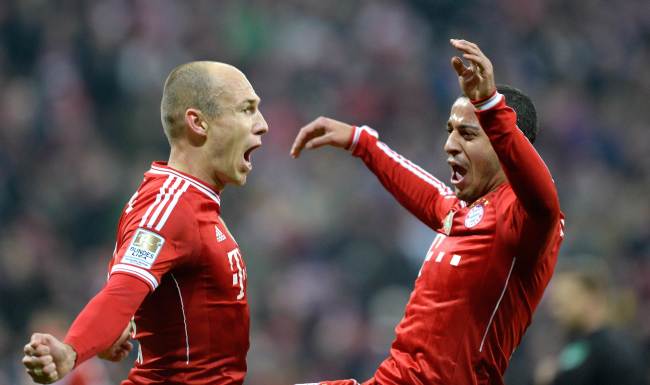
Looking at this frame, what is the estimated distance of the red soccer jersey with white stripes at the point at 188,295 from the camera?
12.0 feet

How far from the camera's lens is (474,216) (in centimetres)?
403

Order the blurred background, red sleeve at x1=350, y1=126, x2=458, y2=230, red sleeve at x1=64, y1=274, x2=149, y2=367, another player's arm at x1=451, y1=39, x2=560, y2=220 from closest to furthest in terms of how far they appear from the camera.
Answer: red sleeve at x1=64, y1=274, x2=149, y2=367 → another player's arm at x1=451, y1=39, x2=560, y2=220 → red sleeve at x1=350, y1=126, x2=458, y2=230 → the blurred background

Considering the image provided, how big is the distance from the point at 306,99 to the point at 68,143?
8.19 ft

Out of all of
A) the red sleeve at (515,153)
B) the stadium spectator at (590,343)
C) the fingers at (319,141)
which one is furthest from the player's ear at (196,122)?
the stadium spectator at (590,343)

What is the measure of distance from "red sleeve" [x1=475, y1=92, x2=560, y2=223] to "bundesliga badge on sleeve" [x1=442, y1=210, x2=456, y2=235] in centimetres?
56

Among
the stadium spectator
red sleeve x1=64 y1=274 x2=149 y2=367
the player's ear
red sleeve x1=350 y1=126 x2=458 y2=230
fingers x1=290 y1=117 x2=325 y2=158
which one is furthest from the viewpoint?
the stadium spectator

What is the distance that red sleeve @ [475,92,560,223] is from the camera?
3.56m

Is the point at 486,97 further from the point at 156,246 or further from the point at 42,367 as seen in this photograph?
the point at 42,367

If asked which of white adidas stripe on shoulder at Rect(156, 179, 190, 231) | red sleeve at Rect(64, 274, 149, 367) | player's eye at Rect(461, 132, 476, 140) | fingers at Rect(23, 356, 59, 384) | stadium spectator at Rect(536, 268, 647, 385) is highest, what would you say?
player's eye at Rect(461, 132, 476, 140)

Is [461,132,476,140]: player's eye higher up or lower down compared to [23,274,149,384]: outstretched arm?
higher up

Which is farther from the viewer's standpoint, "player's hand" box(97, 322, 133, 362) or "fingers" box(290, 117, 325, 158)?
"fingers" box(290, 117, 325, 158)

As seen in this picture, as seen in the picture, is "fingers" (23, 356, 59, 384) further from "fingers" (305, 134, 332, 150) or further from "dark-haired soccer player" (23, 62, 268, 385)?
"fingers" (305, 134, 332, 150)

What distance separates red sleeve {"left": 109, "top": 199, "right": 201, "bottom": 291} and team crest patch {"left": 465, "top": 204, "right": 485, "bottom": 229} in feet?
3.41

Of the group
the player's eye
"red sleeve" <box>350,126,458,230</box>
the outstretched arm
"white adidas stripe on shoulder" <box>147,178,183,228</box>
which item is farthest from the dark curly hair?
the outstretched arm
